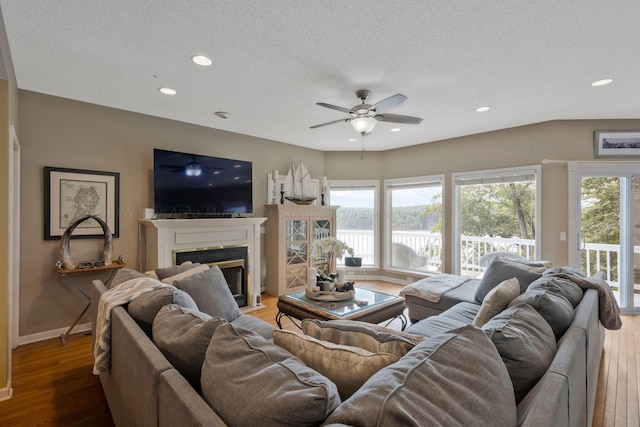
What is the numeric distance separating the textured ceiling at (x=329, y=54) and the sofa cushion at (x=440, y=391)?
1.82m

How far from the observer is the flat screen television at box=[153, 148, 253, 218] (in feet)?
12.0


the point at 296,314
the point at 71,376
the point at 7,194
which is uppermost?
the point at 7,194

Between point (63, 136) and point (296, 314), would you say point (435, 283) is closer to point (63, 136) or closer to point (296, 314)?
point (296, 314)

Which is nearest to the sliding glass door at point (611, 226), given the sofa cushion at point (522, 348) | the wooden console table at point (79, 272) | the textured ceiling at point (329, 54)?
the textured ceiling at point (329, 54)

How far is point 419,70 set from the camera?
8.41 feet

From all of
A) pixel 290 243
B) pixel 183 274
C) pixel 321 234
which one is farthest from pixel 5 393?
pixel 321 234

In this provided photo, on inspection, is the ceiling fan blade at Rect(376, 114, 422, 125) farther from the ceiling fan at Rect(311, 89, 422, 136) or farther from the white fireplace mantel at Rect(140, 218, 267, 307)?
the white fireplace mantel at Rect(140, 218, 267, 307)

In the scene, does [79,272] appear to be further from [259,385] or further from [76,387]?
[259,385]

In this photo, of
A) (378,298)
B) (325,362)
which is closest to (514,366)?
(325,362)

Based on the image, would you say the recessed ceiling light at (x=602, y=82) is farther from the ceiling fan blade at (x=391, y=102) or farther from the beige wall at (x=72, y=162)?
the beige wall at (x=72, y=162)

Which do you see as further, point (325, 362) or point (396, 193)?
point (396, 193)

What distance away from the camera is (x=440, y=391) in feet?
2.40

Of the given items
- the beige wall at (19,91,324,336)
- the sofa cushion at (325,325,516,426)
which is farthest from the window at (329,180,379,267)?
the sofa cushion at (325,325,516,426)

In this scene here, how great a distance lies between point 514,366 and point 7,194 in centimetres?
313
